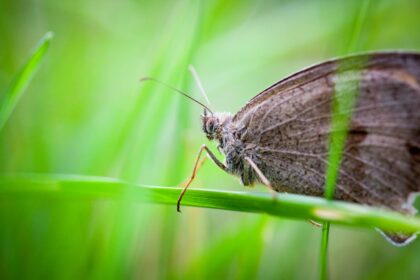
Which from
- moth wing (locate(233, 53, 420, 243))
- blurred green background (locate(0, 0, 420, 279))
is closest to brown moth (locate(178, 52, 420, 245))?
moth wing (locate(233, 53, 420, 243))

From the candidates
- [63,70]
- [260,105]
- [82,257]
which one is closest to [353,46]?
[260,105]

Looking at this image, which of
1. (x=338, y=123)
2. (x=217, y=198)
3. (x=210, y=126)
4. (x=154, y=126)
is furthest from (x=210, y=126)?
(x=217, y=198)

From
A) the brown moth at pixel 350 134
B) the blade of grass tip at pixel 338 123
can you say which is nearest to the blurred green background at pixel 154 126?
the blade of grass tip at pixel 338 123

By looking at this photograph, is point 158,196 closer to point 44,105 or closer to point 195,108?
point 44,105

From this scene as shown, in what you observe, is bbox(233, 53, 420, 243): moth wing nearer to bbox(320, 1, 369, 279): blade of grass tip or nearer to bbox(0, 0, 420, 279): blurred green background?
bbox(320, 1, 369, 279): blade of grass tip

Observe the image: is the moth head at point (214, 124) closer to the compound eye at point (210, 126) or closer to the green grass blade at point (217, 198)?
the compound eye at point (210, 126)

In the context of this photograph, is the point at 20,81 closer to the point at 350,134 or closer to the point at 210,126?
the point at 210,126

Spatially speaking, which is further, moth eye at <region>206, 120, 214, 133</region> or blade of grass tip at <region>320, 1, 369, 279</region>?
moth eye at <region>206, 120, 214, 133</region>
